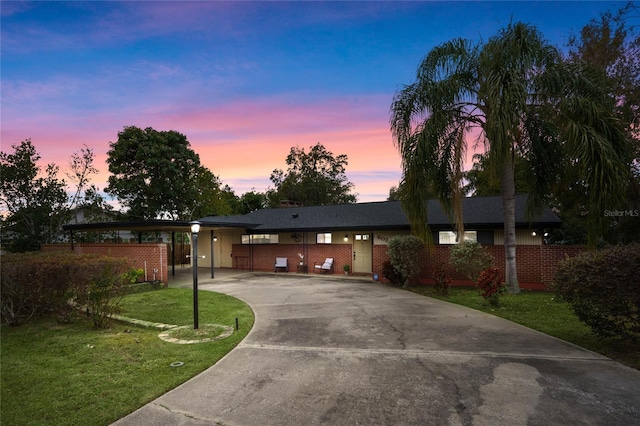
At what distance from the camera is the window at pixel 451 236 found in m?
15.1

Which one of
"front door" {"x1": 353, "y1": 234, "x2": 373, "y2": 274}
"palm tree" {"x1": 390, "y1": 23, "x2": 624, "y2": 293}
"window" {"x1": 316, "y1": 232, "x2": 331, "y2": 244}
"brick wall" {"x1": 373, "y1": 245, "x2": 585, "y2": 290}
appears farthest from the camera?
"window" {"x1": 316, "y1": 232, "x2": 331, "y2": 244}

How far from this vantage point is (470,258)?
478 inches

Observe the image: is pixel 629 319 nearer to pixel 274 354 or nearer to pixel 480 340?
pixel 480 340

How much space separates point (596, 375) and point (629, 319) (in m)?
1.57

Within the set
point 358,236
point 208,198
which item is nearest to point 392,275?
point 358,236

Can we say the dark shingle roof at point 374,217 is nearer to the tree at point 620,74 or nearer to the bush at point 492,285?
Answer: the tree at point 620,74

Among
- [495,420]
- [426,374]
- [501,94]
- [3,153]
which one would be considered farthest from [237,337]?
[3,153]

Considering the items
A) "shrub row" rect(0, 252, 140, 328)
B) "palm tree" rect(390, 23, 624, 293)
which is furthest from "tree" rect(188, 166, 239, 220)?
"palm tree" rect(390, 23, 624, 293)

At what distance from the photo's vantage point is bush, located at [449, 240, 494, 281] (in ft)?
39.0

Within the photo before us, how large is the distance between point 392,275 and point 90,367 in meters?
11.6

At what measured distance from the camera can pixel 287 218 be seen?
22.3 meters


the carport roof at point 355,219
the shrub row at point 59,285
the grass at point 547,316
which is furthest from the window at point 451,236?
the shrub row at point 59,285

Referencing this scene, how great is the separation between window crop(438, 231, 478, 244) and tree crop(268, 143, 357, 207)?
33390 millimetres

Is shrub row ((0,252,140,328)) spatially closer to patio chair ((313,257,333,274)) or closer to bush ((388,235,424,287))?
bush ((388,235,424,287))
